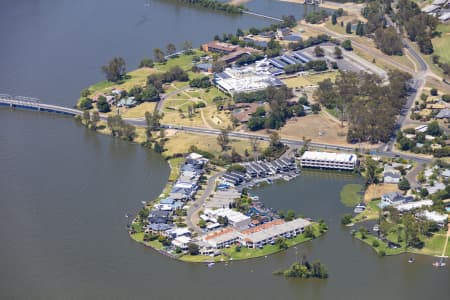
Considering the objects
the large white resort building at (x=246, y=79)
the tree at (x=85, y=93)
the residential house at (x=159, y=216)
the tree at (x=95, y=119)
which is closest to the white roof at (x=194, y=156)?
the residential house at (x=159, y=216)

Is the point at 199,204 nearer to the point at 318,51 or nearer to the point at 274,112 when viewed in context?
the point at 274,112

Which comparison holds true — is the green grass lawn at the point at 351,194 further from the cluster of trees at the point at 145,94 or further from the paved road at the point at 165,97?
the cluster of trees at the point at 145,94

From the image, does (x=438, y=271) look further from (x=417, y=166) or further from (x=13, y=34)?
(x=13, y=34)

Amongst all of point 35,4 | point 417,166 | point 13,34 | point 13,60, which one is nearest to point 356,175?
point 417,166

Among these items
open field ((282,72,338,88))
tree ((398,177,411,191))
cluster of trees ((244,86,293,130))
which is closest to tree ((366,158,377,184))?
tree ((398,177,411,191))

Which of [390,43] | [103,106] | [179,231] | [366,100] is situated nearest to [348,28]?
[390,43]

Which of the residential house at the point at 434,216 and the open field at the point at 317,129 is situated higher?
the open field at the point at 317,129

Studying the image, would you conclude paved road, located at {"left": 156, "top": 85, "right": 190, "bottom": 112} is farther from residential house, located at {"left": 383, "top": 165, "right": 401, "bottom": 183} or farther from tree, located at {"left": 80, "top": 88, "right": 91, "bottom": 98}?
residential house, located at {"left": 383, "top": 165, "right": 401, "bottom": 183}
